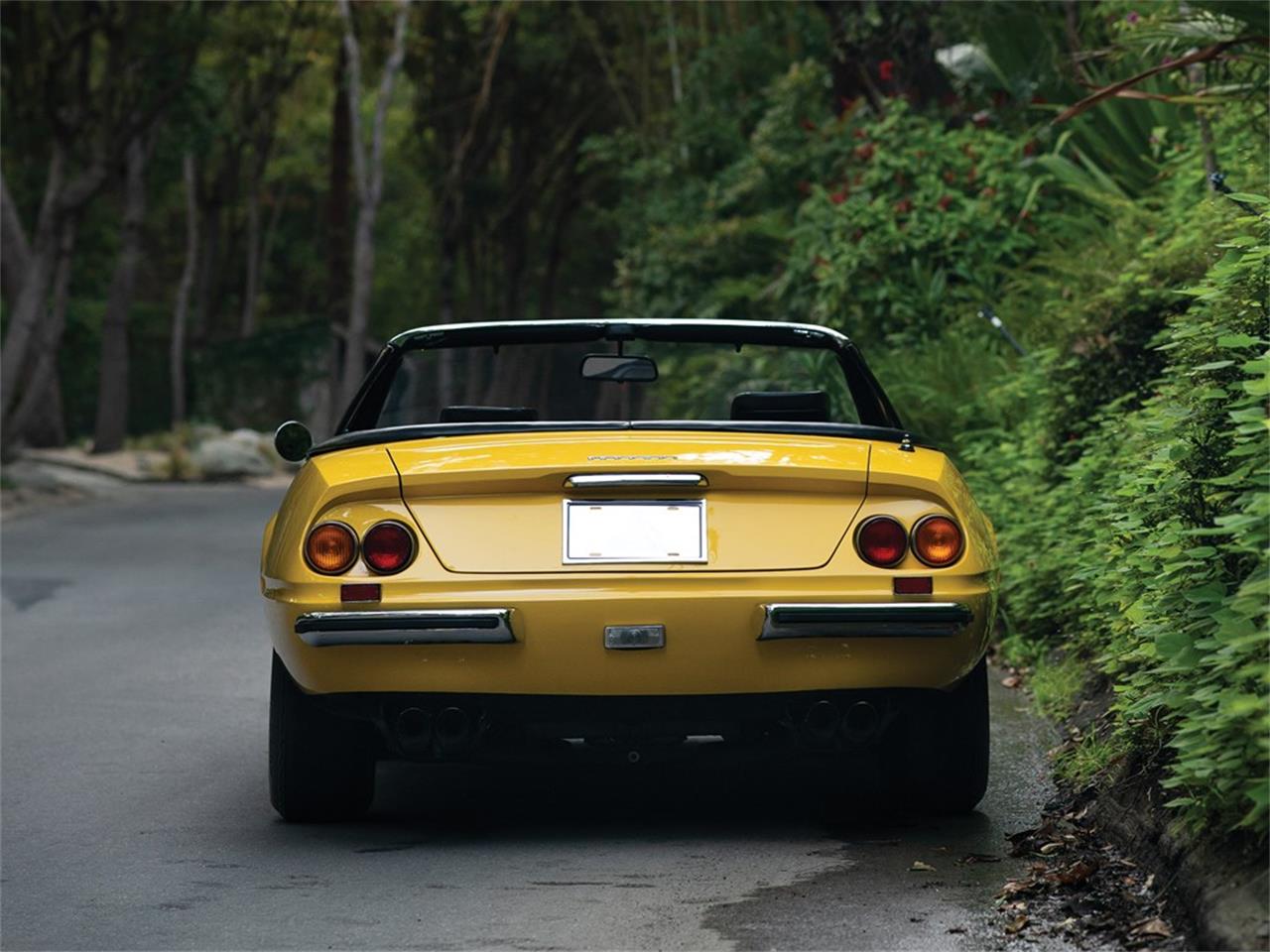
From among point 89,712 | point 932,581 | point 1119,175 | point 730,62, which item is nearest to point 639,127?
point 730,62

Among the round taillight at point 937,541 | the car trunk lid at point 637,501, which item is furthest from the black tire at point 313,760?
the round taillight at point 937,541

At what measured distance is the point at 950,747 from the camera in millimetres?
6277

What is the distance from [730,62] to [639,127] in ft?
21.6

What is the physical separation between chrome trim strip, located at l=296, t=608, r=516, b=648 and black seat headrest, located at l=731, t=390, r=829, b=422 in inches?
55.4

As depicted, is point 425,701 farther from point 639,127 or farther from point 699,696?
point 639,127

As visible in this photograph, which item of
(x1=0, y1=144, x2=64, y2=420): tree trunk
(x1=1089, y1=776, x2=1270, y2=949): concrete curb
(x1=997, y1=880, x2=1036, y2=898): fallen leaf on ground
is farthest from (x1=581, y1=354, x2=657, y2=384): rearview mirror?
(x1=0, y1=144, x2=64, y2=420): tree trunk

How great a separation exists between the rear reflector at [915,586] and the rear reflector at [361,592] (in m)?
1.34

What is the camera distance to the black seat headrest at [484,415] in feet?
22.0

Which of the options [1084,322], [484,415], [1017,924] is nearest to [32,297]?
[1084,322]

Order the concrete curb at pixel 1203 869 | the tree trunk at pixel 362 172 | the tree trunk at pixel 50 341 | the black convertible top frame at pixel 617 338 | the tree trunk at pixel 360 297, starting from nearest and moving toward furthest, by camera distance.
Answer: the concrete curb at pixel 1203 869, the black convertible top frame at pixel 617 338, the tree trunk at pixel 50 341, the tree trunk at pixel 362 172, the tree trunk at pixel 360 297

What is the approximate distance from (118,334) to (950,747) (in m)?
31.6

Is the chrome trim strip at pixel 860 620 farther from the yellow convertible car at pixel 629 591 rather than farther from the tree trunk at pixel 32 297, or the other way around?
the tree trunk at pixel 32 297

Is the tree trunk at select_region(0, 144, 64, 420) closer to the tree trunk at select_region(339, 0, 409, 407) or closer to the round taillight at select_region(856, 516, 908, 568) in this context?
the tree trunk at select_region(339, 0, 409, 407)

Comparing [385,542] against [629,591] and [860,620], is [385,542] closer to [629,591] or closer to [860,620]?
[629,591]
